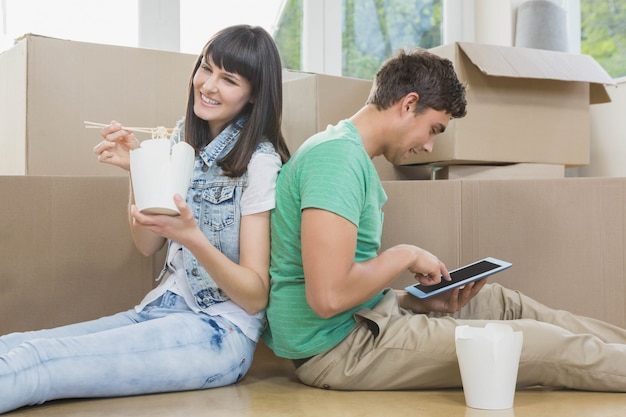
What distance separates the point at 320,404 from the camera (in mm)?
1070

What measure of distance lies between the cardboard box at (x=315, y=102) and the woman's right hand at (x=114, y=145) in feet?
1.73

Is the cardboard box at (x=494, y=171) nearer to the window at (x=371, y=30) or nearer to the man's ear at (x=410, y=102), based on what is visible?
the man's ear at (x=410, y=102)

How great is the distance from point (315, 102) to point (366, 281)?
2.11 ft

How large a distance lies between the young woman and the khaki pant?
15cm

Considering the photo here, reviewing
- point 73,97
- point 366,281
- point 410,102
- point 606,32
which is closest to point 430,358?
point 366,281

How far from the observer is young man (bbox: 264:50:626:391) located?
1050mm

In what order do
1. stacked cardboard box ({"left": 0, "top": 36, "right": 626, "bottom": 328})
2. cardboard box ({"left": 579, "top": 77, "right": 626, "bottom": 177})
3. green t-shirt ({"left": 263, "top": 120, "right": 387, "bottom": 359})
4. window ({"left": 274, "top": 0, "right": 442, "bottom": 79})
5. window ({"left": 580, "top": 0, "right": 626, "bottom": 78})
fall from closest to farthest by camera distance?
green t-shirt ({"left": 263, "top": 120, "right": 387, "bottom": 359}) → stacked cardboard box ({"left": 0, "top": 36, "right": 626, "bottom": 328}) → cardboard box ({"left": 579, "top": 77, "right": 626, "bottom": 177}) → window ({"left": 580, "top": 0, "right": 626, "bottom": 78}) → window ({"left": 274, "top": 0, "right": 442, "bottom": 79})

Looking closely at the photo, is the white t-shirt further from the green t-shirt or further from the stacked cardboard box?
the stacked cardboard box

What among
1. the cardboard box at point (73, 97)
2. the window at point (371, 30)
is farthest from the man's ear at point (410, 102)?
the window at point (371, 30)

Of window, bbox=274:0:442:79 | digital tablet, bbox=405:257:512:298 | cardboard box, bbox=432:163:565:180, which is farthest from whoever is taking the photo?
window, bbox=274:0:442:79

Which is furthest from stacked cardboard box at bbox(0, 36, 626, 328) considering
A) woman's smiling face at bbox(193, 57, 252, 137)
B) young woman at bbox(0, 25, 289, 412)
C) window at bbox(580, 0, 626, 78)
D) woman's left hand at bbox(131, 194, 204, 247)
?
window at bbox(580, 0, 626, 78)

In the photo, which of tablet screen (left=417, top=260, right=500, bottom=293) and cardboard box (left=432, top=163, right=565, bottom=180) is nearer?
tablet screen (left=417, top=260, right=500, bottom=293)

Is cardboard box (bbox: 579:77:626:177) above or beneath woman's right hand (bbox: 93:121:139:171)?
above

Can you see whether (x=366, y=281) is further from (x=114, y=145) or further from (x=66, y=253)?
(x=66, y=253)
